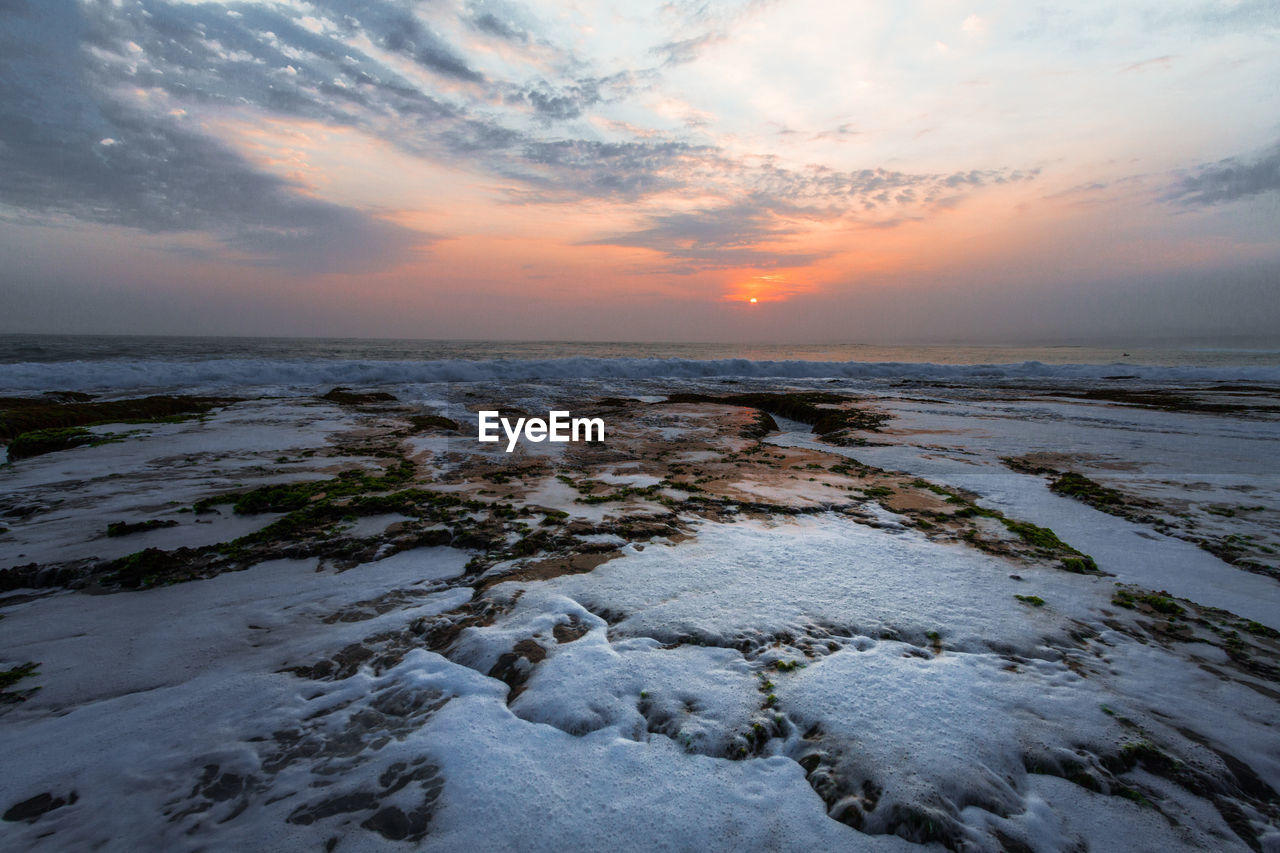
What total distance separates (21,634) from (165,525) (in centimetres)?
194

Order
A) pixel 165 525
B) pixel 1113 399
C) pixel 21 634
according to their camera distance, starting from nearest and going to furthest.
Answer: pixel 21 634, pixel 165 525, pixel 1113 399

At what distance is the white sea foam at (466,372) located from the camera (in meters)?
21.8

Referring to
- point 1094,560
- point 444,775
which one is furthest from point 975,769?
point 1094,560

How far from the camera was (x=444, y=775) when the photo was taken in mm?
2389

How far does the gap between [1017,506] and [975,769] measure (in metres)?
5.06

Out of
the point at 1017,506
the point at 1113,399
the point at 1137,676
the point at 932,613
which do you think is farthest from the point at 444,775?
the point at 1113,399

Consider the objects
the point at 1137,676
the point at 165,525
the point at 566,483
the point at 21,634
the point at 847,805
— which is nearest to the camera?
the point at 847,805

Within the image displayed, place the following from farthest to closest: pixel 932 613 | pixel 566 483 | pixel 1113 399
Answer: pixel 1113 399, pixel 566 483, pixel 932 613

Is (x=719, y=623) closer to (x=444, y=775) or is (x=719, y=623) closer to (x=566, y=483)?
(x=444, y=775)

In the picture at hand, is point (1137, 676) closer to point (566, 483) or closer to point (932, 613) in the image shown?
point (932, 613)

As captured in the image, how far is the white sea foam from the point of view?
71.6 feet

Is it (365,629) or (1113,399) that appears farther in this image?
(1113,399)

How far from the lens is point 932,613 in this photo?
12.3 ft

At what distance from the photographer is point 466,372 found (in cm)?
3078
